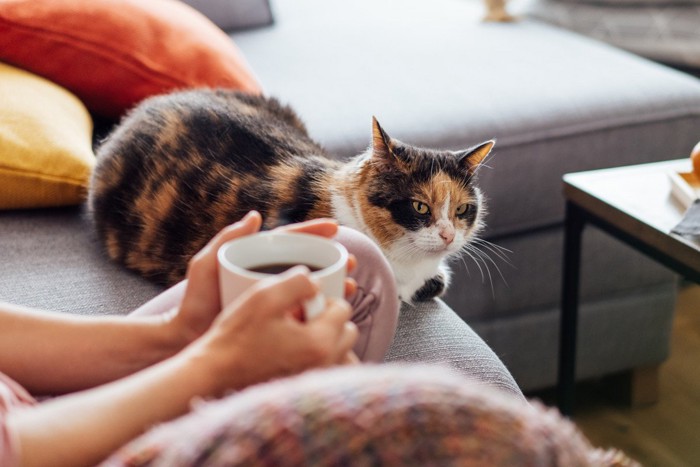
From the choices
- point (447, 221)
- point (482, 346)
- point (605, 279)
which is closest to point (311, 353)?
point (482, 346)

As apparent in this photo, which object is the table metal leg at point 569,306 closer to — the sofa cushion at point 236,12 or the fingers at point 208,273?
the fingers at point 208,273

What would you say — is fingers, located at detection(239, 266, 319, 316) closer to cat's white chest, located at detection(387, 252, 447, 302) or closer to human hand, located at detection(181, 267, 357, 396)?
human hand, located at detection(181, 267, 357, 396)

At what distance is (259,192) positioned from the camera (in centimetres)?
104

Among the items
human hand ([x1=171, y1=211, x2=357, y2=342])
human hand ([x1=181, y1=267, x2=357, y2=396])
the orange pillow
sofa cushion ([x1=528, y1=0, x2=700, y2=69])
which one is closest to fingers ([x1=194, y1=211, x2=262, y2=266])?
human hand ([x1=171, y1=211, x2=357, y2=342])

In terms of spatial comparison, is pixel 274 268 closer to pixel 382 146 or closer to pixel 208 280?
pixel 208 280

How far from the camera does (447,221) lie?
1.07 meters

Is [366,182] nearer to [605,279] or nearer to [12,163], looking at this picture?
[12,163]

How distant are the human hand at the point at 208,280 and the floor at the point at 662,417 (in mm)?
1083

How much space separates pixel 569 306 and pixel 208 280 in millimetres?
925

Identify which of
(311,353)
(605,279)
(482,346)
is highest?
(311,353)

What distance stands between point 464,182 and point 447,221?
0.21ft

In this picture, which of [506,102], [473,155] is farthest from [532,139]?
[473,155]

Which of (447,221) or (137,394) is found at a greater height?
(137,394)

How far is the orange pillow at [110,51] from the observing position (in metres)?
1.29
